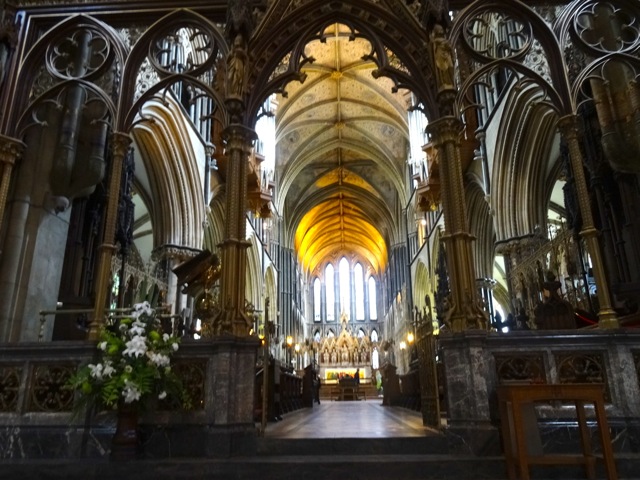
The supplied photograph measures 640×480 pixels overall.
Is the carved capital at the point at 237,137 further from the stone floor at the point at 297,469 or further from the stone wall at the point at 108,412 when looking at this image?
the stone floor at the point at 297,469

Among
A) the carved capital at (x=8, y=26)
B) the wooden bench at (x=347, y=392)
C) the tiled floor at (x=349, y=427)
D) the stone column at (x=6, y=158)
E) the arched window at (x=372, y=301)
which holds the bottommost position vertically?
the tiled floor at (x=349, y=427)

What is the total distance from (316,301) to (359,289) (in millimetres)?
3787

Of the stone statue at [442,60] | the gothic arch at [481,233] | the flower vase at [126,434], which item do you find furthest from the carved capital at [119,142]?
the gothic arch at [481,233]

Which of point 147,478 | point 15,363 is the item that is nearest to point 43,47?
point 15,363

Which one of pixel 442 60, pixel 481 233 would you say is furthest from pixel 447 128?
pixel 481 233

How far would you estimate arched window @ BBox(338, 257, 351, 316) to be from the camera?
4141cm

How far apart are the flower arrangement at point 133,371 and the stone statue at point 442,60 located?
390 centimetres

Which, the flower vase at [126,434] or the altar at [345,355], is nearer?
the flower vase at [126,434]

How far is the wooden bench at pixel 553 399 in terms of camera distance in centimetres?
365

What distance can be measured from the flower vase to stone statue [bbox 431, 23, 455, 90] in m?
4.50

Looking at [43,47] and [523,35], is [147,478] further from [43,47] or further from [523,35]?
[523,35]

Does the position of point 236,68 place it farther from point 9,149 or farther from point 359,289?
point 359,289

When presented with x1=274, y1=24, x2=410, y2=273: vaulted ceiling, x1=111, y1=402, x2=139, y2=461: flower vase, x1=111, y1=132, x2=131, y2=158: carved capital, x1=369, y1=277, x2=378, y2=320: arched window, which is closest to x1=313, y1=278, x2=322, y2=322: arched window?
x1=369, y1=277, x2=378, y2=320: arched window

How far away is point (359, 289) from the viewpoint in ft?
138
